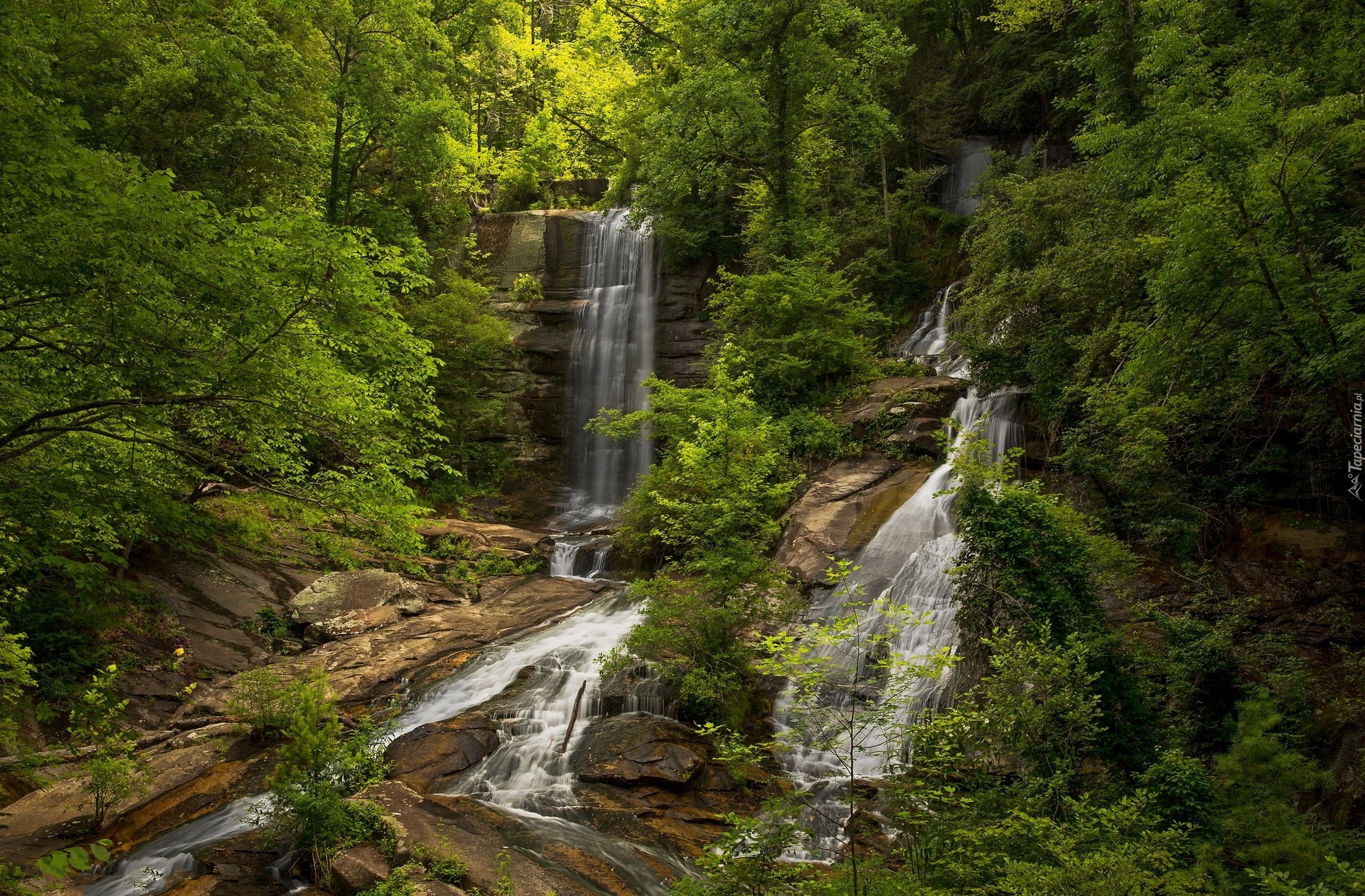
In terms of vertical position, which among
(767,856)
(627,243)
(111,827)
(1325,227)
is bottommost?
(111,827)

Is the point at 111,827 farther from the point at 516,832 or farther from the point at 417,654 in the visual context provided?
the point at 417,654

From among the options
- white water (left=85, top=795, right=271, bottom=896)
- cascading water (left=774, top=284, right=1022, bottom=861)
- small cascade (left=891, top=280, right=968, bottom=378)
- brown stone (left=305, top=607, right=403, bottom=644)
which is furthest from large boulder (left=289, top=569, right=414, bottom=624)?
small cascade (left=891, top=280, right=968, bottom=378)

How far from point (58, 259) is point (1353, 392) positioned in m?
12.5

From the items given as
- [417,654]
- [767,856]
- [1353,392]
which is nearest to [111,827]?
[417,654]

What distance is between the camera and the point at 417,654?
1314 cm

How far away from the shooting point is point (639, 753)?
979 cm

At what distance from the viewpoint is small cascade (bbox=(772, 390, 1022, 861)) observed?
30.0ft

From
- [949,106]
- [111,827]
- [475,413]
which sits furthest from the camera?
[949,106]

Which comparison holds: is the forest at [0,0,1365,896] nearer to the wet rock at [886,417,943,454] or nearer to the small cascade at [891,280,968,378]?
the small cascade at [891,280,968,378]

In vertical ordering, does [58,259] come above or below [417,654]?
above

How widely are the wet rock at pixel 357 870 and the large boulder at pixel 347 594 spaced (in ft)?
25.6

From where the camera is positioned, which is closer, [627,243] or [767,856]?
[767,856]

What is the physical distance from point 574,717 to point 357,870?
4.27 meters

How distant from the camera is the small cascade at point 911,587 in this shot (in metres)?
9.13
